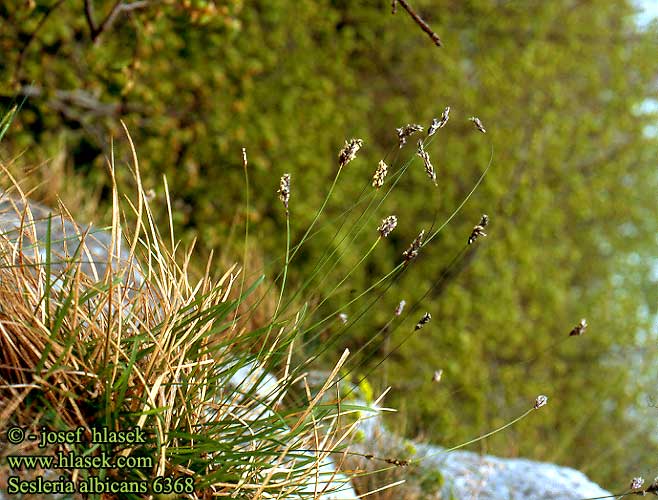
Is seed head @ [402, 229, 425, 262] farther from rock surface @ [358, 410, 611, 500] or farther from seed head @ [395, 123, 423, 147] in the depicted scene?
rock surface @ [358, 410, 611, 500]

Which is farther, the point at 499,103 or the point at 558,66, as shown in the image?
the point at 558,66

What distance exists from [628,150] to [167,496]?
237 inches

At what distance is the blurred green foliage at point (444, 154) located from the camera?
4645 mm

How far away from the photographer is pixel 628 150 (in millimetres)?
6707

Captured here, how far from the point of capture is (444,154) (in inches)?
232

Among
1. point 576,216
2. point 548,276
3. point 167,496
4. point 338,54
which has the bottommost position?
point 167,496

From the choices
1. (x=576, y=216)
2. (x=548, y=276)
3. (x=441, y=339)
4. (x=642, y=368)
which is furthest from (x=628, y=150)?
(x=441, y=339)

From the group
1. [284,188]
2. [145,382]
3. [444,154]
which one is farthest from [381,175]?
[444,154]

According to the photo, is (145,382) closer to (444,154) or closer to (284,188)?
(284,188)

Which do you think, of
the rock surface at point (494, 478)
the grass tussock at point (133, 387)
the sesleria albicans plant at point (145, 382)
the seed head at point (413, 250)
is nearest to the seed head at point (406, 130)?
the sesleria albicans plant at point (145, 382)

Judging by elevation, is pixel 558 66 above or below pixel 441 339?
above

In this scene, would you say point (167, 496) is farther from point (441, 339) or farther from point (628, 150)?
point (628, 150)

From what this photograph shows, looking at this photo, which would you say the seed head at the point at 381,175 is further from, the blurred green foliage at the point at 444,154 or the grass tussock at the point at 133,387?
the blurred green foliage at the point at 444,154

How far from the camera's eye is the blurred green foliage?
4645mm
